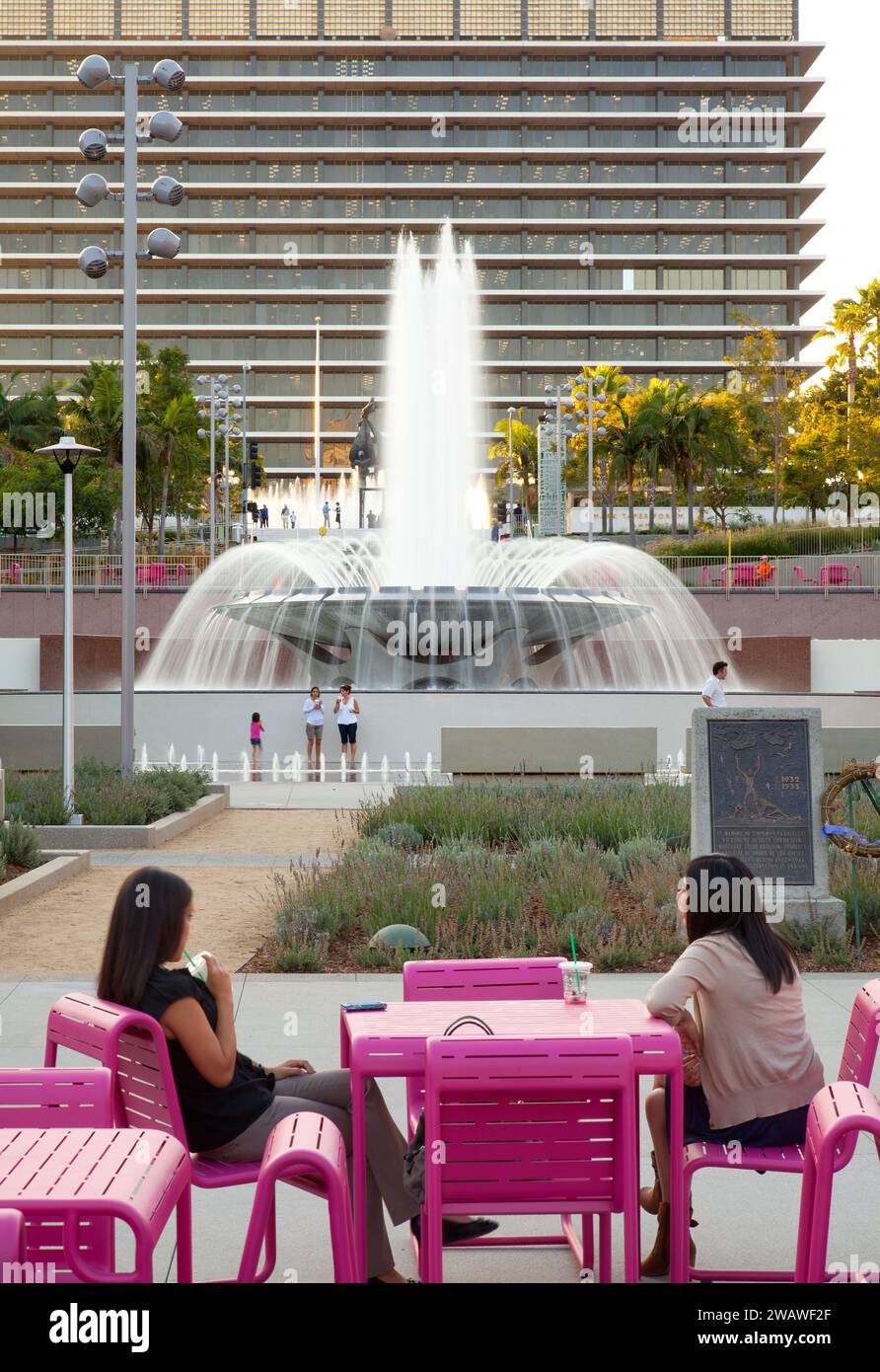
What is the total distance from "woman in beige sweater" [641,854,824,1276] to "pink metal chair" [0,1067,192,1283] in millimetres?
1495

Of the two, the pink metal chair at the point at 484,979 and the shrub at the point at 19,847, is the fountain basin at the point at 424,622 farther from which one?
the pink metal chair at the point at 484,979

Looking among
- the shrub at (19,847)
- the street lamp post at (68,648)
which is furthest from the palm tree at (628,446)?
the shrub at (19,847)

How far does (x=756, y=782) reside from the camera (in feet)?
29.7

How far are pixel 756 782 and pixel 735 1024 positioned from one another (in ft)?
15.5

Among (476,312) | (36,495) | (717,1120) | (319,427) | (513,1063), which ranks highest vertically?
(476,312)

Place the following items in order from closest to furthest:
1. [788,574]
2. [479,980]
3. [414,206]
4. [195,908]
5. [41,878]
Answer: [479,980], [195,908], [41,878], [788,574], [414,206]

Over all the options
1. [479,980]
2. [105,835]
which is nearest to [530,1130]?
[479,980]

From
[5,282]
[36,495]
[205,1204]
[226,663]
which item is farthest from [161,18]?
[205,1204]

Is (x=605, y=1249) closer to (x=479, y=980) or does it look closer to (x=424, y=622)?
(x=479, y=980)

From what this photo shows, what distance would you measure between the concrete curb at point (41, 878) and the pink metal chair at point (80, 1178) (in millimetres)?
7197

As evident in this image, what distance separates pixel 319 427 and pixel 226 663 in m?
73.7

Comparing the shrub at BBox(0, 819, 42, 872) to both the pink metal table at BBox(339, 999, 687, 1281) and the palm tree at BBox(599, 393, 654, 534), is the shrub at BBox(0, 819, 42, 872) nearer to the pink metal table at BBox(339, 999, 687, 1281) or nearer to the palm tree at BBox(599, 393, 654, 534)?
the pink metal table at BBox(339, 999, 687, 1281)

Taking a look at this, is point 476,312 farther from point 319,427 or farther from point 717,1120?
point 717,1120
